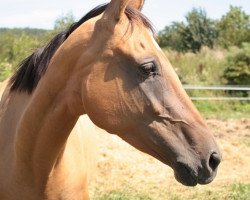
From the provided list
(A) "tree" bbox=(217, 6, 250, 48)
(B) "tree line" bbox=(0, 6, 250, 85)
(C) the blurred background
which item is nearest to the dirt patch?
(C) the blurred background

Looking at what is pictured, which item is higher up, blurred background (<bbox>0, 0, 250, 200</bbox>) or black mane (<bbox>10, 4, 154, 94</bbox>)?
black mane (<bbox>10, 4, 154, 94</bbox>)

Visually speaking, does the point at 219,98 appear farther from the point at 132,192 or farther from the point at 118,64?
the point at 118,64

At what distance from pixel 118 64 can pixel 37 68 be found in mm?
687

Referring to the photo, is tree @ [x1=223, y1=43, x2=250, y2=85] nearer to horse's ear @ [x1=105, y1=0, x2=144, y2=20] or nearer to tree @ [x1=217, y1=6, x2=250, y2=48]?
tree @ [x1=217, y1=6, x2=250, y2=48]

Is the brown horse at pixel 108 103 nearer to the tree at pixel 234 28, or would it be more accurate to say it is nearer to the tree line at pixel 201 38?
the tree line at pixel 201 38

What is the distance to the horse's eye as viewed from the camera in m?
2.40

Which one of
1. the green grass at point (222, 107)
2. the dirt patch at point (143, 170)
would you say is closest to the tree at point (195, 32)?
the green grass at point (222, 107)

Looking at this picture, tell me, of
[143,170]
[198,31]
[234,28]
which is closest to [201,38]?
[198,31]

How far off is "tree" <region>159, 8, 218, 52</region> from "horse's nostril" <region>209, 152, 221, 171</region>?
39.7 metres

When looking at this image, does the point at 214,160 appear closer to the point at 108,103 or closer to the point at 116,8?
the point at 108,103

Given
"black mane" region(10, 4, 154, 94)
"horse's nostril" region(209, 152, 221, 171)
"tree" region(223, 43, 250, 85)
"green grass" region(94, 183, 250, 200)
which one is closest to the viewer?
"horse's nostril" region(209, 152, 221, 171)

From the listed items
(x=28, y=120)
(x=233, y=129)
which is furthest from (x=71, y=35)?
(x=233, y=129)

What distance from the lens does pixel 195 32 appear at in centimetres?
4216

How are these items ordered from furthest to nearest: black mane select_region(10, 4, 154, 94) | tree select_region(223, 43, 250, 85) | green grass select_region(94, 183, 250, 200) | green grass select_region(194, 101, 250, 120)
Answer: tree select_region(223, 43, 250, 85) → green grass select_region(194, 101, 250, 120) → green grass select_region(94, 183, 250, 200) → black mane select_region(10, 4, 154, 94)
